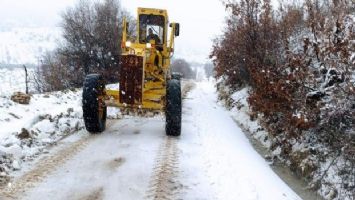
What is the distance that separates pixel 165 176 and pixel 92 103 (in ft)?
11.6

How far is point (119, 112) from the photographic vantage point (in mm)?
14148

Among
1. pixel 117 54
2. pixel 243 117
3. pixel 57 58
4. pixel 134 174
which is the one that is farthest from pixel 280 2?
pixel 57 58

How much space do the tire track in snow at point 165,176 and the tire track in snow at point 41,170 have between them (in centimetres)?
154

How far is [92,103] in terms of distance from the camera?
1065cm

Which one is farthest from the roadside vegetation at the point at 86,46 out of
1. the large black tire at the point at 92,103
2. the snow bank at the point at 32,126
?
the large black tire at the point at 92,103

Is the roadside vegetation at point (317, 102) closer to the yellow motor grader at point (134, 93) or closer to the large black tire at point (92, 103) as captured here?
the yellow motor grader at point (134, 93)

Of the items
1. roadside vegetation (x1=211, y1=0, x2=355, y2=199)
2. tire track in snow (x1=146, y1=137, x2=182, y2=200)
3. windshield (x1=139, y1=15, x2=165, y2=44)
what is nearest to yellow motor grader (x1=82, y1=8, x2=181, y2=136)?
windshield (x1=139, y1=15, x2=165, y2=44)

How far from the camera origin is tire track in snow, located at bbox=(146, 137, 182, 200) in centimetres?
683

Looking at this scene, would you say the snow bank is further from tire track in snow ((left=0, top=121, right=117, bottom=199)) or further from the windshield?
the windshield

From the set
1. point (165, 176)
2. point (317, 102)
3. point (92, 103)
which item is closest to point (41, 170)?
point (165, 176)

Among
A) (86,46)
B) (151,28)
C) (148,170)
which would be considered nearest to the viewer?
(148,170)

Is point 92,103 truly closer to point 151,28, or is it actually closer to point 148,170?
point 148,170

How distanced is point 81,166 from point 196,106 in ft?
32.4

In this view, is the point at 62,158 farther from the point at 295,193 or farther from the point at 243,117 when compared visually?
the point at 243,117
